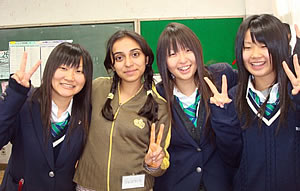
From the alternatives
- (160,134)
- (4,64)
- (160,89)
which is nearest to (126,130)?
(160,134)

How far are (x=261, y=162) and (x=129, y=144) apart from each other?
79cm

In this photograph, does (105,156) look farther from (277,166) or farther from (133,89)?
(277,166)

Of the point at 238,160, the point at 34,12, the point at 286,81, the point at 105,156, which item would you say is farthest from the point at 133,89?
the point at 34,12

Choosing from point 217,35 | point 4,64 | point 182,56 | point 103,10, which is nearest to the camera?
point 182,56

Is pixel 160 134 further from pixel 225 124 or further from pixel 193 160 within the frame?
pixel 225 124

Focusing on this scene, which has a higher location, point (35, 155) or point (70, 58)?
point (70, 58)

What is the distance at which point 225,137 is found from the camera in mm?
1474

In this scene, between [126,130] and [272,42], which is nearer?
[272,42]

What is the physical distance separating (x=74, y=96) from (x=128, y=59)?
46cm

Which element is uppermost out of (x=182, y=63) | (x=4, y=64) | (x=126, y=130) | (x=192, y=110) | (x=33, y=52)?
(x=33, y=52)

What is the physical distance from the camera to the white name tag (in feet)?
5.03

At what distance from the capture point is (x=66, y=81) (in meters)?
1.58

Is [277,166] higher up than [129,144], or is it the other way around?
[129,144]

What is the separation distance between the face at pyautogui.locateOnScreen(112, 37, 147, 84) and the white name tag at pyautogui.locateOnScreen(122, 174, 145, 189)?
2.02 feet
